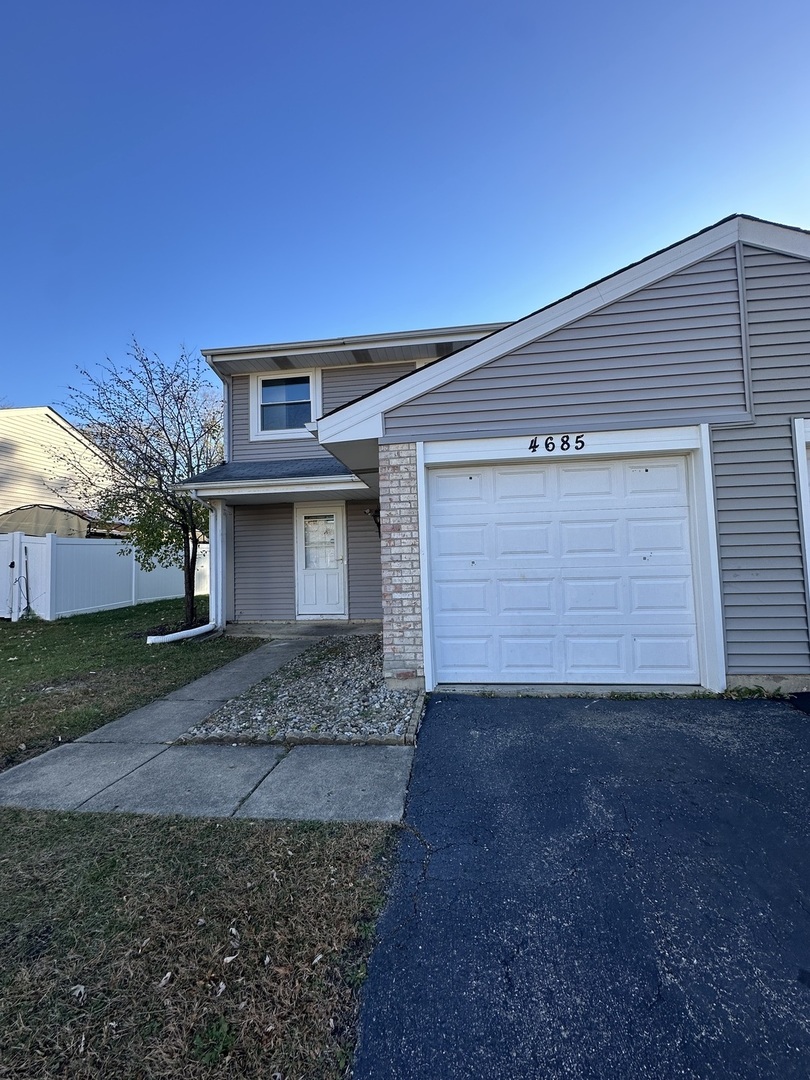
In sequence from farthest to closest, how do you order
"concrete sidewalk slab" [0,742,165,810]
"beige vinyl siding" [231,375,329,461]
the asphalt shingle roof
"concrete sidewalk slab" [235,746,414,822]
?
"beige vinyl siding" [231,375,329,461] < the asphalt shingle roof < "concrete sidewalk slab" [0,742,165,810] < "concrete sidewalk slab" [235,746,414,822]

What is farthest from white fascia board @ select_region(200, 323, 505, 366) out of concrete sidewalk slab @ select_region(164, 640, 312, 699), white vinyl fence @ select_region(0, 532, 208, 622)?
white vinyl fence @ select_region(0, 532, 208, 622)

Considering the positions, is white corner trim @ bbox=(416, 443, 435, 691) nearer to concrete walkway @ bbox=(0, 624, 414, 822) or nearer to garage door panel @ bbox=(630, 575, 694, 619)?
concrete walkway @ bbox=(0, 624, 414, 822)

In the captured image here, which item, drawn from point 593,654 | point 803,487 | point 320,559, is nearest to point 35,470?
point 320,559

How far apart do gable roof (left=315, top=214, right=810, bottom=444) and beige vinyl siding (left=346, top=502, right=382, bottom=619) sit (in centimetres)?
457

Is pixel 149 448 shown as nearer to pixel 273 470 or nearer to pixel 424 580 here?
pixel 273 470

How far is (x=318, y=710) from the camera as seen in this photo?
4680 mm

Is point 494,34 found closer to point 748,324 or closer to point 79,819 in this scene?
point 748,324

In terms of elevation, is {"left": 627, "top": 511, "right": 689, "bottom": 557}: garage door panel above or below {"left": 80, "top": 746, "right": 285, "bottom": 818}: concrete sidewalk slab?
above

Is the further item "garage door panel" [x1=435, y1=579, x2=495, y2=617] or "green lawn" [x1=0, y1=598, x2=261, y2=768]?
"garage door panel" [x1=435, y1=579, x2=495, y2=617]

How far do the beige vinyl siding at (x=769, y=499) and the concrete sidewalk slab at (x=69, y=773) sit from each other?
18.1 feet

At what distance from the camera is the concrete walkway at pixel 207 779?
3.01 meters

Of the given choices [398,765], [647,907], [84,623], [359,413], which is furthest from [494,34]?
[84,623]

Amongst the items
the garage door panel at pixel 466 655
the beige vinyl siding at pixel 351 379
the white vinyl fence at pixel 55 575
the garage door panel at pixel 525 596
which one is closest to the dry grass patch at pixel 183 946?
the garage door panel at pixel 466 655

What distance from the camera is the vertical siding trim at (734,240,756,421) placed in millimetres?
4676
